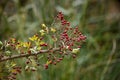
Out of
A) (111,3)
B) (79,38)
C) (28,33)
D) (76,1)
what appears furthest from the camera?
(111,3)

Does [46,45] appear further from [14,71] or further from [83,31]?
[83,31]

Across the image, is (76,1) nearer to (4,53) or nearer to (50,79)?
(50,79)

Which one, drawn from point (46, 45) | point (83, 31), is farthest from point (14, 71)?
point (83, 31)

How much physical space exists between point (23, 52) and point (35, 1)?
1886mm

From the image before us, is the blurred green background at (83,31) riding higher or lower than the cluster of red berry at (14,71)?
higher

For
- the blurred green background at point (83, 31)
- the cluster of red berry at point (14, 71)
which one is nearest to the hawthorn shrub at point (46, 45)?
the cluster of red berry at point (14, 71)

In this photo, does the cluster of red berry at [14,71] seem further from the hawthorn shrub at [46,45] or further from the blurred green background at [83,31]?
the blurred green background at [83,31]

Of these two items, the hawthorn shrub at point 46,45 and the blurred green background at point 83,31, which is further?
the blurred green background at point 83,31

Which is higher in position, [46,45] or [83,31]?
[83,31]

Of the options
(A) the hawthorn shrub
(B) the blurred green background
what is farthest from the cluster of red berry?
(B) the blurred green background

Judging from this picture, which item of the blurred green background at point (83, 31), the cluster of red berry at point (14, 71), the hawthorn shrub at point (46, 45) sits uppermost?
the blurred green background at point (83, 31)

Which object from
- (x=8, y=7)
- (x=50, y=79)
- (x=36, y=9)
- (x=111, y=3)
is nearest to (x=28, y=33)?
(x=36, y=9)

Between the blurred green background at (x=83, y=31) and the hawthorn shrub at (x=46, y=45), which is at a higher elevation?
the blurred green background at (x=83, y=31)

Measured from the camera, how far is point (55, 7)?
2.79m
